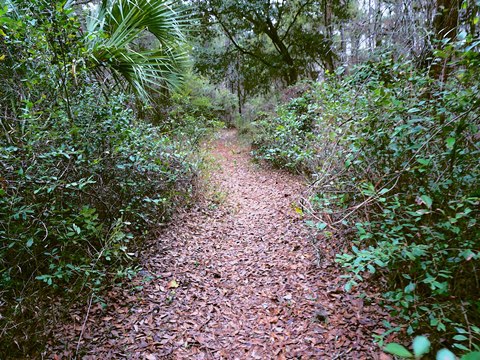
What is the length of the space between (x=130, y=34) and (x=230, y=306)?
335 cm

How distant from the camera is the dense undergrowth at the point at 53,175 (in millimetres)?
1983

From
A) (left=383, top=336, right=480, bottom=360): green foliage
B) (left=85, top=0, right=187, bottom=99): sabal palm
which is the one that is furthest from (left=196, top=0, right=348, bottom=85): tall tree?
(left=383, top=336, right=480, bottom=360): green foliage

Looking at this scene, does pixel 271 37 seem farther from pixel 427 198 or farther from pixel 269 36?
pixel 427 198

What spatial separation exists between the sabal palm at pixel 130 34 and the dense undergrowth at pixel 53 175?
0.09 m

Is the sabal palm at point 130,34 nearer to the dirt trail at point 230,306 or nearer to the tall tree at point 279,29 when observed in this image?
the dirt trail at point 230,306

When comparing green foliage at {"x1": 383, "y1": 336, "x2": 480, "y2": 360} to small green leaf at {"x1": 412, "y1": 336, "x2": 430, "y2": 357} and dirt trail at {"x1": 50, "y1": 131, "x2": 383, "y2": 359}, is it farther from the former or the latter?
dirt trail at {"x1": 50, "y1": 131, "x2": 383, "y2": 359}

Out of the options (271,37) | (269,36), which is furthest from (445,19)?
(269,36)

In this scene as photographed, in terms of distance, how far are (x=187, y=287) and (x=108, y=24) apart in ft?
11.2

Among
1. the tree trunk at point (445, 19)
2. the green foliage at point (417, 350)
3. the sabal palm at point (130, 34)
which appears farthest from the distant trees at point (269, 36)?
the green foliage at point (417, 350)

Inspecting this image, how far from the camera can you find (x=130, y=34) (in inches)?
129

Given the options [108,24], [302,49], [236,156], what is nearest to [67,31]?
[108,24]

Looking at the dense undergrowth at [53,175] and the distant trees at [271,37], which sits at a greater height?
the distant trees at [271,37]

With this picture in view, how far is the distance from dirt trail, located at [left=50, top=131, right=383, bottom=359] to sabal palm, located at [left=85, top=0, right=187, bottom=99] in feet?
6.86

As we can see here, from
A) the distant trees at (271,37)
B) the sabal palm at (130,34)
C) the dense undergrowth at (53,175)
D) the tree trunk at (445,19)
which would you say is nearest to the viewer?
the dense undergrowth at (53,175)
